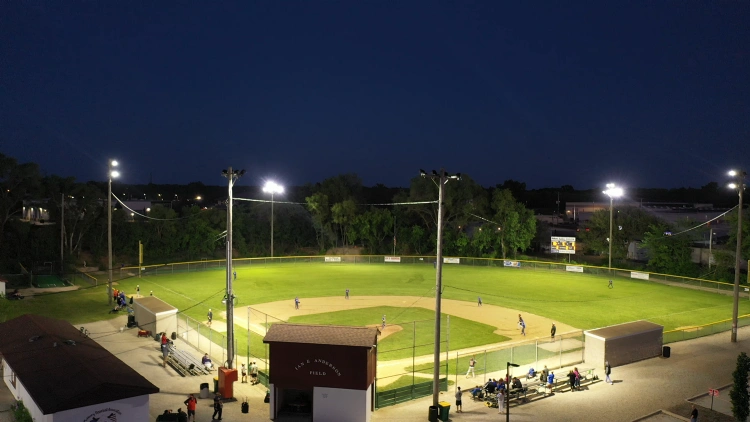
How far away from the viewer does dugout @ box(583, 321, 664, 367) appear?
27.7 meters

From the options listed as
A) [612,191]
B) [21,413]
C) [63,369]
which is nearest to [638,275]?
[612,191]

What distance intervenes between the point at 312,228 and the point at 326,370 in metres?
75.1

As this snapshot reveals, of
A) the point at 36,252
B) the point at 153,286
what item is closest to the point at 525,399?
the point at 153,286

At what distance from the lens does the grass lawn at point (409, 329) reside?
106ft

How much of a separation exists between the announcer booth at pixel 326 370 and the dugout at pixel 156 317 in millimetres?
14427

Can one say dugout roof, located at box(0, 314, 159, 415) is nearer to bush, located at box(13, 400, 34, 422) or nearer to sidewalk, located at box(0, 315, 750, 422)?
bush, located at box(13, 400, 34, 422)

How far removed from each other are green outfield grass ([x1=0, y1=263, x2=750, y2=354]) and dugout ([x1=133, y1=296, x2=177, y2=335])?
434 cm

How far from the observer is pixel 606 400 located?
76.3ft

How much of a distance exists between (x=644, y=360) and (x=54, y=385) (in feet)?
93.4

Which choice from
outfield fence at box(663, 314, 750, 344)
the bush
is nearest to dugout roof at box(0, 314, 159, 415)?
the bush

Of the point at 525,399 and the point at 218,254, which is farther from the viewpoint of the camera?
the point at 218,254

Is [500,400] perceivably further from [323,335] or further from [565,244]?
[565,244]

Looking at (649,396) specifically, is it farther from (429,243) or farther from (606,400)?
(429,243)

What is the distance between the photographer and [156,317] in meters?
31.8
